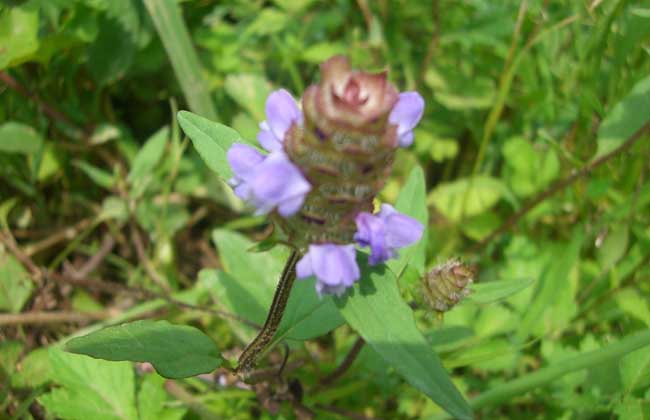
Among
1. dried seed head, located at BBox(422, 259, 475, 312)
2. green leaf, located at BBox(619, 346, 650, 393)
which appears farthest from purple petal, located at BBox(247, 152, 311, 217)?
green leaf, located at BBox(619, 346, 650, 393)

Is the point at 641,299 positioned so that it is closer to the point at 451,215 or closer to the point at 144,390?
the point at 451,215

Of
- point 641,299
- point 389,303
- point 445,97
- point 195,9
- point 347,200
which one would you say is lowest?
point 641,299

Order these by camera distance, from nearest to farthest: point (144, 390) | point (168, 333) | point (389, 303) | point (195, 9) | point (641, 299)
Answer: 1. point (389, 303)
2. point (168, 333)
3. point (144, 390)
4. point (641, 299)
5. point (195, 9)

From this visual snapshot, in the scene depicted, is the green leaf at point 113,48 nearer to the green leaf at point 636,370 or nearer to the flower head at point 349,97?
the flower head at point 349,97

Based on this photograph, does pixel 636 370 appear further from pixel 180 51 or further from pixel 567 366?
pixel 180 51

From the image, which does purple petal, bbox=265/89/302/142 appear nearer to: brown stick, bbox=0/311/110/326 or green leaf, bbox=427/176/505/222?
brown stick, bbox=0/311/110/326

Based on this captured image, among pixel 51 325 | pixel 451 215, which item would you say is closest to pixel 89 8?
pixel 51 325

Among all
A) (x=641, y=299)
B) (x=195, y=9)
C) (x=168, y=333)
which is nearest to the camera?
(x=168, y=333)
